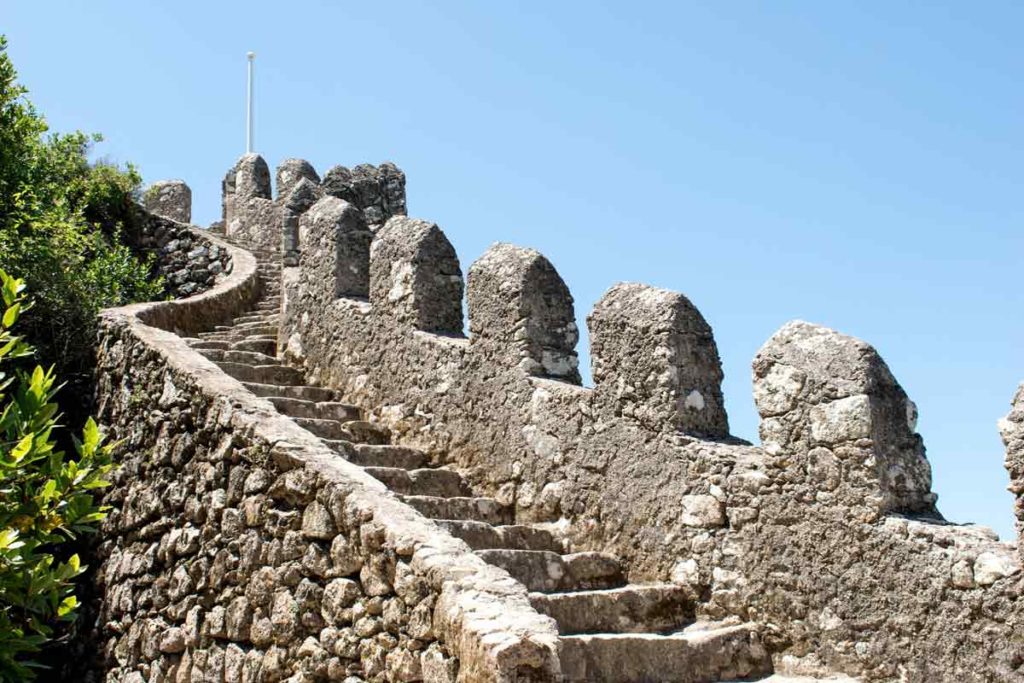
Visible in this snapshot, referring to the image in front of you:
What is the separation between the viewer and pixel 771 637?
238 inches

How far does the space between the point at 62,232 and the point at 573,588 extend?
22.5ft

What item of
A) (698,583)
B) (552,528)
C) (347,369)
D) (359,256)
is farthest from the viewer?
(359,256)

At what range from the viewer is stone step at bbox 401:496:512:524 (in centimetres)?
709

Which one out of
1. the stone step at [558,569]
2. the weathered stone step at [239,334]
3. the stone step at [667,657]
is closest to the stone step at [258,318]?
the weathered stone step at [239,334]

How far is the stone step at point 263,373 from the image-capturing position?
9.19 m

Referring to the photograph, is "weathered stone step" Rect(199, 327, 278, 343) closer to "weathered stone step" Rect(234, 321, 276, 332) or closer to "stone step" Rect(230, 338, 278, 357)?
"weathered stone step" Rect(234, 321, 276, 332)

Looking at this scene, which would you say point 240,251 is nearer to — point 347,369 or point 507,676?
point 347,369

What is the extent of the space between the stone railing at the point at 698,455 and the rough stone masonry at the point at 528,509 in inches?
0.5

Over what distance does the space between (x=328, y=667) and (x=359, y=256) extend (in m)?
4.70

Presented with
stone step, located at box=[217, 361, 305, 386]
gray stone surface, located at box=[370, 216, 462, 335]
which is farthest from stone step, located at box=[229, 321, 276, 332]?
gray stone surface, located at box=[370, 216, 462, 335]

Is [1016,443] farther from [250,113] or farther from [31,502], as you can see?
[250,113]

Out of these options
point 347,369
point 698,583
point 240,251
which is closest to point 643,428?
point 698,583

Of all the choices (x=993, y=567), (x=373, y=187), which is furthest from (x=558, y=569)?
(x=373, y=187)

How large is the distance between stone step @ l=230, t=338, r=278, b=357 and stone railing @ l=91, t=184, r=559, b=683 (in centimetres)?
115
